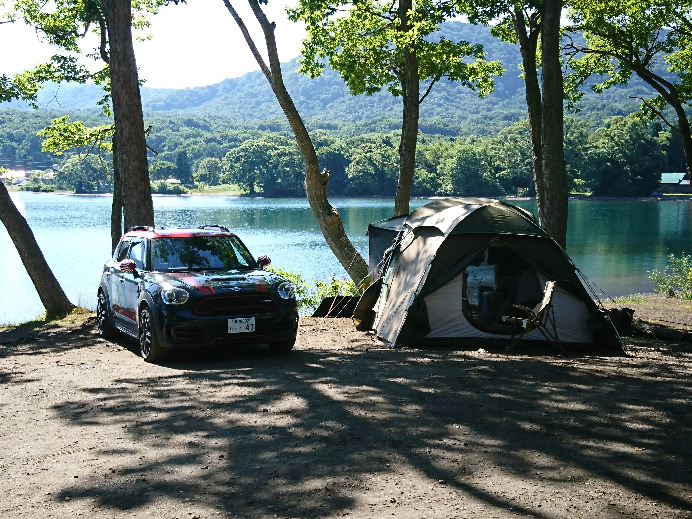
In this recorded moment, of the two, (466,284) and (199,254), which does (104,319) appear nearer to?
(199,254)

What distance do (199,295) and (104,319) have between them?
3.73m

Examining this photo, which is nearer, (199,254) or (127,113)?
(199,254)

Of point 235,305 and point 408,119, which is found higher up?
point 408,119

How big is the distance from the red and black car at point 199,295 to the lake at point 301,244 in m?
9.05

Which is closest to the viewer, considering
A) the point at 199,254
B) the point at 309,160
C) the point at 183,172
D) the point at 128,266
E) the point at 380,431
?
the point at 380,431

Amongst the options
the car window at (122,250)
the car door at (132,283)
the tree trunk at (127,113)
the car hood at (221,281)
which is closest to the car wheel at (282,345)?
the car hood at (221,281)

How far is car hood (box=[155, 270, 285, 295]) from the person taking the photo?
9.90m

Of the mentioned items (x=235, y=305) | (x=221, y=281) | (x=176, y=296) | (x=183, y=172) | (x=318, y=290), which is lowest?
(x=318, y=290)

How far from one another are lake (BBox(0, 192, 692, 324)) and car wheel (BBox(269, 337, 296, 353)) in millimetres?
10139

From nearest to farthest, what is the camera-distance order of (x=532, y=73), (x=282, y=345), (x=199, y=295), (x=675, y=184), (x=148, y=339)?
(x=199, y=295) < (x=148, y=339) < (x=282, y=345) < (x=532, y=73) < (x=675, y=184)

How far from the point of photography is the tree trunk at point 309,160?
1756cm

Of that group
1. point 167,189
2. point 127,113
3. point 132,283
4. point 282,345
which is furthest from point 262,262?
point 167,189

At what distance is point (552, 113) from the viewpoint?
49.4ft

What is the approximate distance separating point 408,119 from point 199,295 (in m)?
11.1
